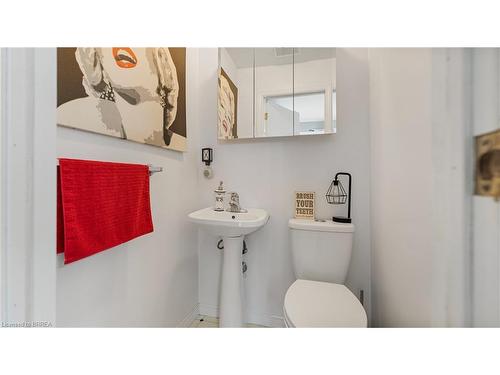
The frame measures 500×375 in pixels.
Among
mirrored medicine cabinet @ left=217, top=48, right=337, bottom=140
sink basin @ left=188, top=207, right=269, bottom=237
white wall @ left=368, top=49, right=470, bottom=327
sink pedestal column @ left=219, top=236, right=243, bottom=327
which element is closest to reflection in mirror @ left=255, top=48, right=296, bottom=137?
mirrored medicine cabinet @ left=217, top=48, right=337, bottom=140

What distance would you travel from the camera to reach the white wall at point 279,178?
3.83 feet

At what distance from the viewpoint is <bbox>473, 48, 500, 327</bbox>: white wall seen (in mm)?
381

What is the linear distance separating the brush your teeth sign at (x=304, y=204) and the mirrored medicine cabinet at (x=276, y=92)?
0.39 meters

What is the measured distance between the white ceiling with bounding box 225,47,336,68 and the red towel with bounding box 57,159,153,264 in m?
0.94

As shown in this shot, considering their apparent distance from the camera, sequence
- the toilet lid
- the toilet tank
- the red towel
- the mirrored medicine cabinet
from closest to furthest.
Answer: the red towel < the toilet lid < the toilet tank < the mirrored medicine cabinet

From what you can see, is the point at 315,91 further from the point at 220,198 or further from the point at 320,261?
the point at 320,261

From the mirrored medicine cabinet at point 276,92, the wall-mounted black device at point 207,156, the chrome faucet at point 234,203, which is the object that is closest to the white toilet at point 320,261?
the chrome faucet at point 234,203

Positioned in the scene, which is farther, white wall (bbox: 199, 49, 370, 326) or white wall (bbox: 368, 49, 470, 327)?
white wall (bbox: 199, 49, 370, 326)

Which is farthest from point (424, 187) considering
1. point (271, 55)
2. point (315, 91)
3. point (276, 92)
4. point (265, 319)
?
point (265, 319)

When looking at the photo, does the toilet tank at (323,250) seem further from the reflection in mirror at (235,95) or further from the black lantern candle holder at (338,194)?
the reflection in mirror at (235,95)

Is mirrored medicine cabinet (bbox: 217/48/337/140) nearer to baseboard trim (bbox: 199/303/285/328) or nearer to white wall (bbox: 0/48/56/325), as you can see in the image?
white wall (bbox: 0/48/56/325)

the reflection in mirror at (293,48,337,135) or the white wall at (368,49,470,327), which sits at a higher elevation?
the reflection in mirror at (293,48,337,135)
